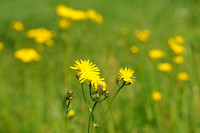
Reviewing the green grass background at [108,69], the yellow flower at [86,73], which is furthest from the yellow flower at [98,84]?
the green grass background at [108,69]

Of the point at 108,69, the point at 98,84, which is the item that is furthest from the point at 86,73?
the point at 108,69

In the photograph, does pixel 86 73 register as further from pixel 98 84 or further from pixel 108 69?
pixel 108 69

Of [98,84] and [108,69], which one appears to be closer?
[98,84]

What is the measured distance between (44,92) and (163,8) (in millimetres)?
4193

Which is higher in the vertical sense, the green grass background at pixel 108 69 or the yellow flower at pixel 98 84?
the green grass background at pixel 108 69

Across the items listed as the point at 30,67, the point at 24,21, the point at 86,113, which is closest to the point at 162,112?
the point at 86,113

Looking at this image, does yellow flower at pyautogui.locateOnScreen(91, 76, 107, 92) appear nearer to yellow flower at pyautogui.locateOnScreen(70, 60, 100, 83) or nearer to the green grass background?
yellow flower at pyautogui.locateOnScreen(70, 60, 100, 83)

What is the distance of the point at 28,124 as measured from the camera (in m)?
2.21

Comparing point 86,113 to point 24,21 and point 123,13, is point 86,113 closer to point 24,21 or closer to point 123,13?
point 24,21

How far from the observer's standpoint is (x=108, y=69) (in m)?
3.11

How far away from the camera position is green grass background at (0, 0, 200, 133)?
2262 mm

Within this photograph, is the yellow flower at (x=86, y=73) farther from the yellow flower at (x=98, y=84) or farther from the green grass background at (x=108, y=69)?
the green grass background at (x=108, y=69)

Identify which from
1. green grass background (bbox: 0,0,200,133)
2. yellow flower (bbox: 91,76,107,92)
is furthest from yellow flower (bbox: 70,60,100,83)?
green grass background (bbox: 0,0,200,133)

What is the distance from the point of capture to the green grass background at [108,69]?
2262 mm
